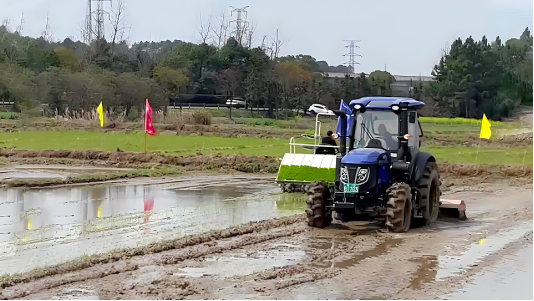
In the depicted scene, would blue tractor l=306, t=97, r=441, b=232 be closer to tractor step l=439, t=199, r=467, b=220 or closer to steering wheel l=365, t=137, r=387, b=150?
steering wheel l=365, t=137, r=387, b=150

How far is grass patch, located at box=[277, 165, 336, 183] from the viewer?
16.6 meters

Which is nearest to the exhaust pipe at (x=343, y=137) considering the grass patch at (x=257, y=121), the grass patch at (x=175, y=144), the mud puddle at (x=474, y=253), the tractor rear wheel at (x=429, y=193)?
the tractor rear wheel at (x=429, y=193)

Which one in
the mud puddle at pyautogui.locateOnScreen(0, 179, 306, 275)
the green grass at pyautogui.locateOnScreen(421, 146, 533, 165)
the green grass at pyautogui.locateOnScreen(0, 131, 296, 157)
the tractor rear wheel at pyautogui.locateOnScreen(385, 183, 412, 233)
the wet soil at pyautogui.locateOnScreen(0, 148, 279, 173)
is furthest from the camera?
the green grass at pyautogui.locateOnScreen(0, 131, 296, 157)

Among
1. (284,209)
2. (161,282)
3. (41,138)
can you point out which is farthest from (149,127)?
(161,282)

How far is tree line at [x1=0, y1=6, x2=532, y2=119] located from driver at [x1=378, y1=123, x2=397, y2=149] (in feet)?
5.04

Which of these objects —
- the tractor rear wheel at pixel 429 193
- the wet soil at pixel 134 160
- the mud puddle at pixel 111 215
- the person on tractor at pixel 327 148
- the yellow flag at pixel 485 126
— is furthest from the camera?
the wet soil at pixel 134 160

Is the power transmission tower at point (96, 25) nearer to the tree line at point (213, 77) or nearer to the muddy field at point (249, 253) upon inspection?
the tree line at point (213, 77)

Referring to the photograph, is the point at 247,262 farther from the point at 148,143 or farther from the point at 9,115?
the point at 148,143

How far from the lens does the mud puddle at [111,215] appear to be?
35.3 feet

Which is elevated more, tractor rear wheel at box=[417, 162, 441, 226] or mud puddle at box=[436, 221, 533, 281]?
tractor rear wheel at box=[417, 162, 441, 226]

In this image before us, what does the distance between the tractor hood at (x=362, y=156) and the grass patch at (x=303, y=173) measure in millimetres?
4712

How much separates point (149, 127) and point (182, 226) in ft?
55.3

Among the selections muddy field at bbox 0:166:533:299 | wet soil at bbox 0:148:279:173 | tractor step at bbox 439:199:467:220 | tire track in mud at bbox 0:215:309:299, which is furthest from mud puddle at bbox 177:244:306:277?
wet soil at bbox 0:148:279:173

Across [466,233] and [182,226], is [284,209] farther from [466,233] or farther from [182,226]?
[466,233]
